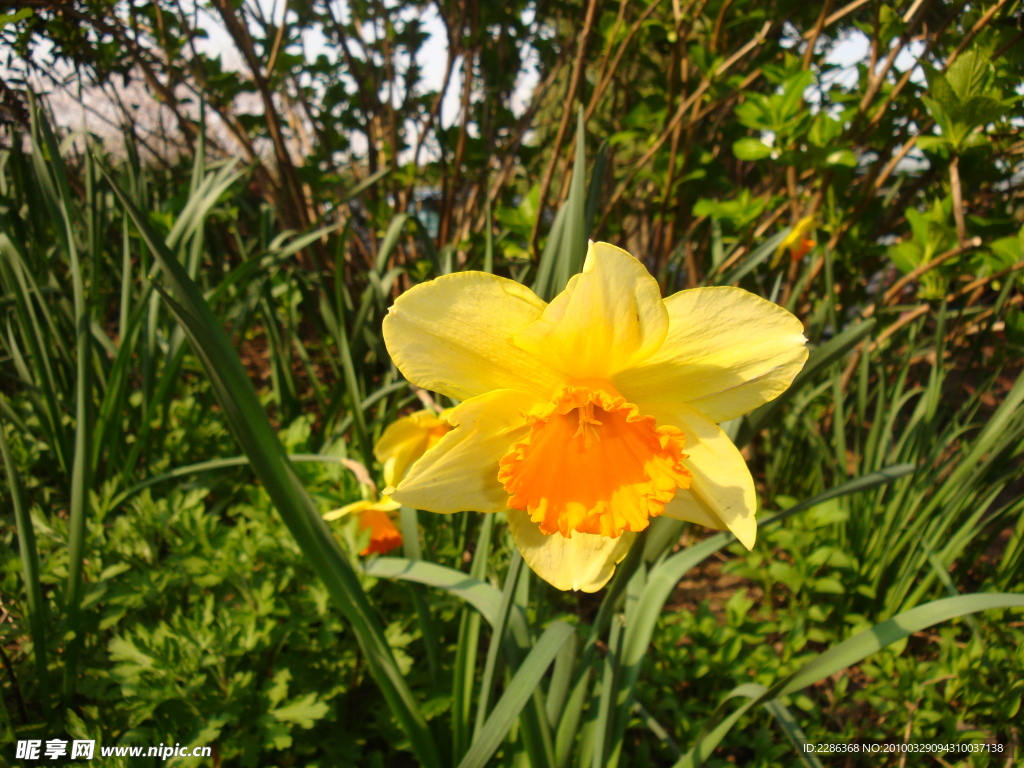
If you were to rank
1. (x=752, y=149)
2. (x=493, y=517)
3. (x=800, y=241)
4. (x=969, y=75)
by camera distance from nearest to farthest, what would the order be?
(x=493, y=517)
(x=969, y=75)
(x=752, y=149)
(x=800, y=241)

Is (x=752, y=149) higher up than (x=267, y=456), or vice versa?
(x=752, y=149)

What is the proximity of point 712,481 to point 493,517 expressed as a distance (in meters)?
0.57

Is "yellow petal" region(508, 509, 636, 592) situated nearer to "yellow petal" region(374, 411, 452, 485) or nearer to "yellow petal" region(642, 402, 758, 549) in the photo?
"yellow petal" region(642, 402, 758, 549)

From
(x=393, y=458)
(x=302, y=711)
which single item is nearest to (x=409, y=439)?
(x=393, y=458)

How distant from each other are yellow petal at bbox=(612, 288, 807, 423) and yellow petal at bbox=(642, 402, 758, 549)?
0.11 ft

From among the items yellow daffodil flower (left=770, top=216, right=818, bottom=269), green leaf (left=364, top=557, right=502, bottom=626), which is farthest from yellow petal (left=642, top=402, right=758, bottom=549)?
yellow daffodil flower (left=770, top=216, right=818, bottom=269)

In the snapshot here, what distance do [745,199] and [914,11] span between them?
→ 72 cm

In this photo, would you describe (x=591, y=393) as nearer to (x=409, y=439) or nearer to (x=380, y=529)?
(x=409, y=439)

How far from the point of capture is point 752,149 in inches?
79.7

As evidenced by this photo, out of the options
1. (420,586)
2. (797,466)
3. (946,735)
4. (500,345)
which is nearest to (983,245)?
(797,466)

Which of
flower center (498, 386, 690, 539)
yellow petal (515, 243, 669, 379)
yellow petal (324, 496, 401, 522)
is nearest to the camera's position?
yellow petal (515, 243, 669, 379)

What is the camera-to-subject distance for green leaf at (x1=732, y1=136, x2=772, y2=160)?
6.58ft

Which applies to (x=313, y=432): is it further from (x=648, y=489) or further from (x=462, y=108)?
(x=648, y=489)

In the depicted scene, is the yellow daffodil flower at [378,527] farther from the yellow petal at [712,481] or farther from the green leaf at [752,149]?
the green leaf at [752,149]
